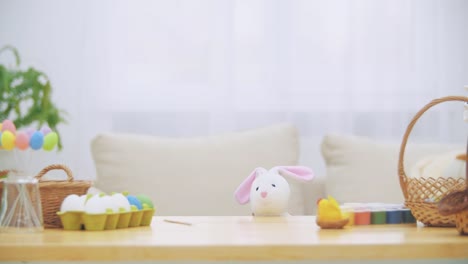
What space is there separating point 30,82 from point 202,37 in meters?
0.68

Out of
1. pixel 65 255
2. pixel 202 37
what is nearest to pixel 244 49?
pixel 202 37

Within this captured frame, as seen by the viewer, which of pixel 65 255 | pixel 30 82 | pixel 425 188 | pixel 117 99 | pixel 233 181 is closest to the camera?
pixel 65 255

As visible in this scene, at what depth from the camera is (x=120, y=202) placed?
4.11 ft

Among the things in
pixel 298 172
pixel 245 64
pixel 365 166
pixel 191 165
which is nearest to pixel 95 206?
pixel 298 172

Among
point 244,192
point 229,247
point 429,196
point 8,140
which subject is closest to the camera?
point 229,247

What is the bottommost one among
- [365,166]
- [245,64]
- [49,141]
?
[365,166]

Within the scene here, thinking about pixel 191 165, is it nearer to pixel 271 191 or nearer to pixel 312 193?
pixel 312 193

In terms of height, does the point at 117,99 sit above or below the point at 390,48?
below

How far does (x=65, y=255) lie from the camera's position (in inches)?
39.0

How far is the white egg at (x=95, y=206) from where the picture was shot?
1207mm

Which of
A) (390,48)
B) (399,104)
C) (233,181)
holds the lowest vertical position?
(233,181)

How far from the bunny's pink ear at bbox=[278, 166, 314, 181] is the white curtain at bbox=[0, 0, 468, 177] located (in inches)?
38.1

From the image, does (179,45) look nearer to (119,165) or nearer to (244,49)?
(244,49)

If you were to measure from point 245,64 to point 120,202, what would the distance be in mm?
1500
